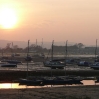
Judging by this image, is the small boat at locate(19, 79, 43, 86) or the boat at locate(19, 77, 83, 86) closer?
the small boat at locate(19, 79, 43, 86)

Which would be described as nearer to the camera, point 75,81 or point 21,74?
point 75,81

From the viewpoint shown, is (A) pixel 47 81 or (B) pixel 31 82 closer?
(B) pixel 31 82

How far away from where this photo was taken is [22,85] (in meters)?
51.9

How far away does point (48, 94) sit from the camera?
40.3 m

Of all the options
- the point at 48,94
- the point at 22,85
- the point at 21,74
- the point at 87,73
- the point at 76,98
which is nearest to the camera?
the point at 76,98

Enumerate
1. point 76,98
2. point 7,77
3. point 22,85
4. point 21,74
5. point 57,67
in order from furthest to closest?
1. point 57,67
2. point 21,74
3. point 7,77
4. point 22,85
5. point 76,98

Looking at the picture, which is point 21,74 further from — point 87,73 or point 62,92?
point 62,92

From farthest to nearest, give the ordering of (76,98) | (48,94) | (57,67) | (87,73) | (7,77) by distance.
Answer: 1. (57,67)
2. (87,73)
3. (7,77)
4. (48,94)
5. (76,98)

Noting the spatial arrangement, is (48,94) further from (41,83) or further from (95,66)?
(95,66)

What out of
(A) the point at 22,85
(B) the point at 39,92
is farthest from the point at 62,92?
(A) the point at 22,85

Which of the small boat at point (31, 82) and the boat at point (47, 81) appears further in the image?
the boat at point (47, 81)

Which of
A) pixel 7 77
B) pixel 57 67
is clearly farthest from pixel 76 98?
pixel 57 67

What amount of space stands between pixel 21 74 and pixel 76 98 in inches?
1227

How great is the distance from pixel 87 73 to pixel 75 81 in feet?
60.4
